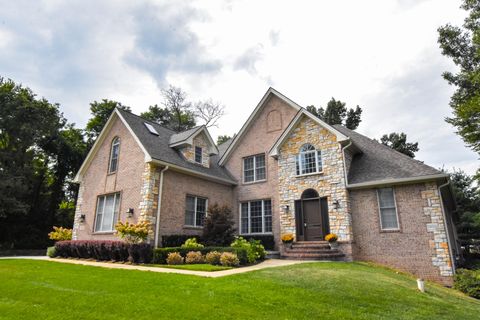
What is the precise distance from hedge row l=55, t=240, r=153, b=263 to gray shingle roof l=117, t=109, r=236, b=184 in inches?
157

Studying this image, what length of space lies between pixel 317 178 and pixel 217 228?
5487 mm

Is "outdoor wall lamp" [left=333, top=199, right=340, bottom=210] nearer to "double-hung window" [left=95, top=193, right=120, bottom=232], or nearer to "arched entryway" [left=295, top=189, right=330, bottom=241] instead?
"arched entryway" [left=295, top=189, right=330, bottom=241]

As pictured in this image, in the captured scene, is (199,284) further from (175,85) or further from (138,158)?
(175,85)

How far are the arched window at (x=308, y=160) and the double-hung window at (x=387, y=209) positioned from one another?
3.02 m

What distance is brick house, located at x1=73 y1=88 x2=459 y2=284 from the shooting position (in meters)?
11.8

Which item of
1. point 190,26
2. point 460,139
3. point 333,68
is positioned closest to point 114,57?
point 190,26

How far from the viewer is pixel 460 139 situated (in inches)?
542

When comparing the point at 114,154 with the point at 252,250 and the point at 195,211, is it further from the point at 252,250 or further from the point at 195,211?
the point at 252,250

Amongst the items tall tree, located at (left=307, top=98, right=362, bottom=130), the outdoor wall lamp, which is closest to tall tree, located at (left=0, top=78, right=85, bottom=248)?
the outdoor wall lamp

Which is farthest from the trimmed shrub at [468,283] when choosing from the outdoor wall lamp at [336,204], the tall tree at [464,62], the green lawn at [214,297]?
the tall tree at [464,62]

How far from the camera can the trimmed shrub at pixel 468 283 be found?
957cm

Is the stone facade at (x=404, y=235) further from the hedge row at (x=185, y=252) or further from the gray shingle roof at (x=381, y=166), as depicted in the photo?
the hedge row at (x=185, y=252)

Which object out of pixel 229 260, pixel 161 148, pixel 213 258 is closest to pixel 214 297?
pixel 229 260

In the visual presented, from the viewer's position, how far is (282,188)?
1531cm
